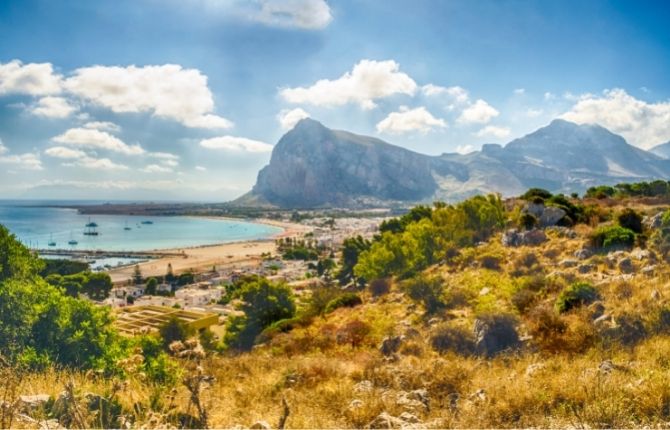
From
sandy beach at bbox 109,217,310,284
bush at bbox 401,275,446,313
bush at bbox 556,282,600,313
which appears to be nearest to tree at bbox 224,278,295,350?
bush at bbox 401,275,446,313

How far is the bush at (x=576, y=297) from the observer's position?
11859 millimetres

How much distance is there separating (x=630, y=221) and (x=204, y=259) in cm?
8369

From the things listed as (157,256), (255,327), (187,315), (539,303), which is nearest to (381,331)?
(539,303)

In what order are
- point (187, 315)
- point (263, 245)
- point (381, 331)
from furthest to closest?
point (263, 245)
point (187, 315)
point (381, 331)

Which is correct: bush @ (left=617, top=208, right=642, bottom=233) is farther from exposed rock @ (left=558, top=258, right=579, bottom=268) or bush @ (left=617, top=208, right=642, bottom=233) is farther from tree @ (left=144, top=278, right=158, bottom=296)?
tree @ (left=144, top=278, right=158, bottom=296)

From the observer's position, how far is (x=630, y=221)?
67.1 feet

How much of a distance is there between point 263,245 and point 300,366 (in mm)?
105503

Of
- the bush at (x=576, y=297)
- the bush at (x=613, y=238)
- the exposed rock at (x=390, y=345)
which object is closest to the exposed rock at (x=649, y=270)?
the bush at (x=576, y=297)

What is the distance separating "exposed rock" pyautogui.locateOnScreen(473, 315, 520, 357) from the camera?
10.0m

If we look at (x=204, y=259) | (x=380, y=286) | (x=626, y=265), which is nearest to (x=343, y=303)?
(x=380, y=286)

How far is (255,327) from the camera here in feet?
82.2

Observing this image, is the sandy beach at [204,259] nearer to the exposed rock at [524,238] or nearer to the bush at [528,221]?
the bush at [528,221]

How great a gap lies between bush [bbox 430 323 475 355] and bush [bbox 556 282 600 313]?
3.55 meters

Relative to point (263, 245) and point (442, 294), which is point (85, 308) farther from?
point (263, 245)
